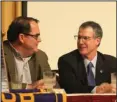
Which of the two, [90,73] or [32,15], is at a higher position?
[32,15]

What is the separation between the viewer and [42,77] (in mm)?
1377

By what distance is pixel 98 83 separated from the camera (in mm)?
1388

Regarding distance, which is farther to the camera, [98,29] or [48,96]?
[98,29]

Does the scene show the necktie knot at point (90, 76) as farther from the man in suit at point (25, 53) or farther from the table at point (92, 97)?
the man in suit at point (25, 53)

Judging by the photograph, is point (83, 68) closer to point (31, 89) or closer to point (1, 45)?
point (31, 89)

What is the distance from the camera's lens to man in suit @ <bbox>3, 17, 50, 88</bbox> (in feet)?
4.43

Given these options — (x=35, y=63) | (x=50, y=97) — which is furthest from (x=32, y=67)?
(x=50, y=97)

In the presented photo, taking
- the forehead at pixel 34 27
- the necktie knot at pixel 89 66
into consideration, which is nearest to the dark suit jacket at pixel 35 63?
the forehead at pixel 34 27

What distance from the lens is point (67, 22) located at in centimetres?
139

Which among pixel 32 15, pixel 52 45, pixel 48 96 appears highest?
pixel 32 15

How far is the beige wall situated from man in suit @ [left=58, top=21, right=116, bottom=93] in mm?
27

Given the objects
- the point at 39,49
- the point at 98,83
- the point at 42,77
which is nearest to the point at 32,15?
the point at 39,49

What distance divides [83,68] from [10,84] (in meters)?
0.37

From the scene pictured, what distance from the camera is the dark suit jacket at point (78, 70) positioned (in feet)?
4.54
